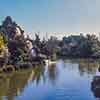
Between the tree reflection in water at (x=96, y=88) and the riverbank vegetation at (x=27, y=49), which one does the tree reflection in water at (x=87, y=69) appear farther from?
the tree reflection in water at (x=96, y=88)

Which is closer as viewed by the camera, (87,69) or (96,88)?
(96,88)

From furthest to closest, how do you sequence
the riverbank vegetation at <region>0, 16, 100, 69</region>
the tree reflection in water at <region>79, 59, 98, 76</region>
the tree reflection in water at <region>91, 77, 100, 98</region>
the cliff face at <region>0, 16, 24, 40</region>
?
the cliff face at <region>0, 16, 24, 40</region>
the riverbank vegetation at <region>0, 16, 100, 69</region>
the tree reflection in water at <region>79, 59, 98, 76</region>
the tree reflection in water at <region>91, 77, 100, 98</region>

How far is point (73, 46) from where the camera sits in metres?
122

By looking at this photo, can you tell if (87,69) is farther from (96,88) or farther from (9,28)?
(9,28)

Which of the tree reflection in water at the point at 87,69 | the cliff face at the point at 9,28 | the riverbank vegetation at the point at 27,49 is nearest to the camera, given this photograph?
the tree reflection in water at the point at 87,69

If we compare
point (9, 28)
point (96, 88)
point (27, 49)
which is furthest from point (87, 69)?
point (9, 28)

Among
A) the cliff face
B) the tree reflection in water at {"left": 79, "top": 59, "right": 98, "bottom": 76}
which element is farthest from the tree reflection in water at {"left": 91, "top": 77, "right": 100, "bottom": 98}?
the cliff face

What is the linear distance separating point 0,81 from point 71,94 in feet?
45.2

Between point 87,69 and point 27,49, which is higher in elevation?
point 27,49

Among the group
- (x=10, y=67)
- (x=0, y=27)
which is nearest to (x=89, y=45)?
(x=0, y=27)

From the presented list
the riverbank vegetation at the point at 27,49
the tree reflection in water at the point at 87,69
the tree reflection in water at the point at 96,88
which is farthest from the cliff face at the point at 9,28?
the tree reflection in water at the point at 96,88

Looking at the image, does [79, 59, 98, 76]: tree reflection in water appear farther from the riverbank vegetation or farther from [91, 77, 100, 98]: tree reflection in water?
[91, 77, 100, 98]: tree reflection in water

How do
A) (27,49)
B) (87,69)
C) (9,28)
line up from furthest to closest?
1. (9,28)
2. (27,49)
3. (87,69)

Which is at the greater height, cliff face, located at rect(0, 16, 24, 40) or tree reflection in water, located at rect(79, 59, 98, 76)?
cliff face, located at rect(0, 16, 24, 40)
